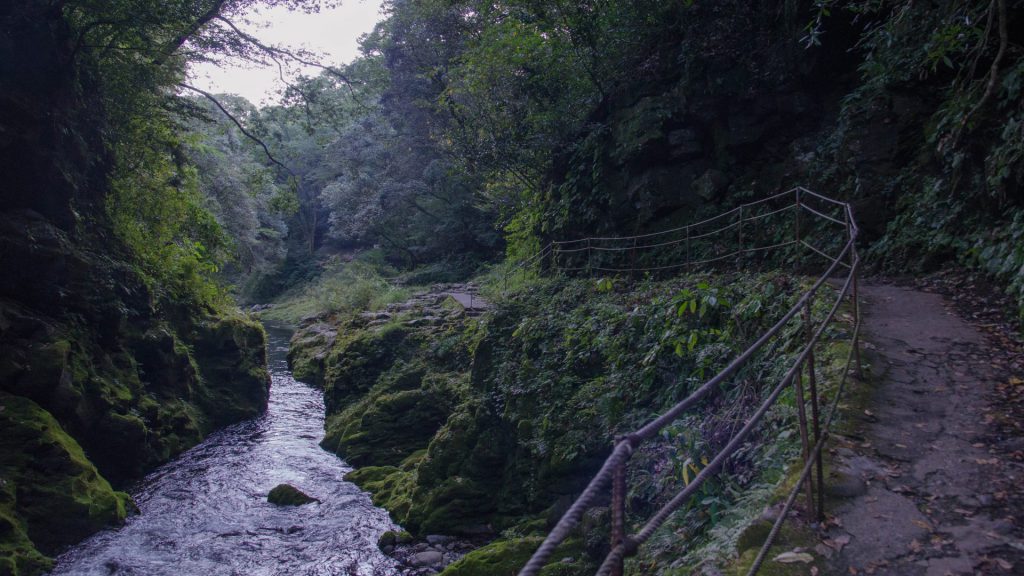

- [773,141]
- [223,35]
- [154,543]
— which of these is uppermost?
[223,35]

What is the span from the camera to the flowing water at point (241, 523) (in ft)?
23.4

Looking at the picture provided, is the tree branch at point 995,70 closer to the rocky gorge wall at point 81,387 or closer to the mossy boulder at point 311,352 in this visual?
the rocky gorge wall at point 81,387

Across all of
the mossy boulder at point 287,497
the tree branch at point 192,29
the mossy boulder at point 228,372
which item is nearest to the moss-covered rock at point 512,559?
the mossy boulder at point 287,497

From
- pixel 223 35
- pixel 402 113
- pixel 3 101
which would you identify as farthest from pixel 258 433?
pixel 402 113

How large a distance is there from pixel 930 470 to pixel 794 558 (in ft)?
4.25

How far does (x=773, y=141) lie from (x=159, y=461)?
1258 cm

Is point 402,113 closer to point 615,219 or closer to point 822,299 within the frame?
point 615,219

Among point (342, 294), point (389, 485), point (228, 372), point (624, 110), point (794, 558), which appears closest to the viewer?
point (794, 558)

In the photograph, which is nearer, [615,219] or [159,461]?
[159,461]

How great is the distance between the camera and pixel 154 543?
25.0ft

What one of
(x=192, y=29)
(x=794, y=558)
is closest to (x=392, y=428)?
(x=192, y=29)

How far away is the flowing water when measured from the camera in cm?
714

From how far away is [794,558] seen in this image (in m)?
2.98

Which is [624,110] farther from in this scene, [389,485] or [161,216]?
[161,216]
